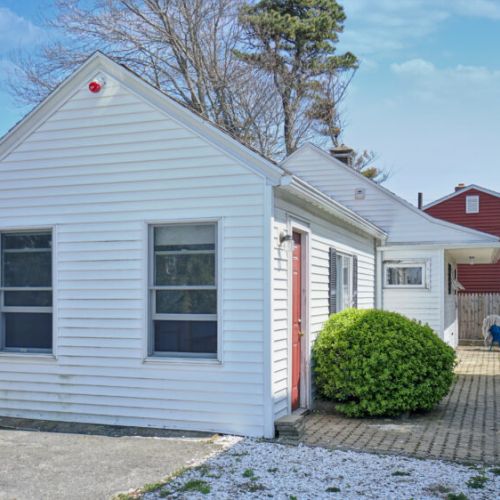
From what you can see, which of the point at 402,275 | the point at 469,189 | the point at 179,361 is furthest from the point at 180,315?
the point at 469,189

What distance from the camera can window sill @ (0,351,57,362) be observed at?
27.4 ft

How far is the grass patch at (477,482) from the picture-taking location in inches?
221

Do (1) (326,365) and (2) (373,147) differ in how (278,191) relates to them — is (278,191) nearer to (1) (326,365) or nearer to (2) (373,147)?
(1) (326,365)

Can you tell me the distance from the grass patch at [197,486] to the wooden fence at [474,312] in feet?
61.6

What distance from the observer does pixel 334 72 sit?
25312 millimetres

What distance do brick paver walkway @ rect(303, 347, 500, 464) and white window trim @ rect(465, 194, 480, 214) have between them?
1621 cm

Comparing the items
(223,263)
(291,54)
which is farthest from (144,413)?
(291,54)

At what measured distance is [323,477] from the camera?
5.91 m

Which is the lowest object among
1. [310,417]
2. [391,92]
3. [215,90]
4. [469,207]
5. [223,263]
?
[310,417]

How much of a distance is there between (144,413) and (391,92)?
1167cm

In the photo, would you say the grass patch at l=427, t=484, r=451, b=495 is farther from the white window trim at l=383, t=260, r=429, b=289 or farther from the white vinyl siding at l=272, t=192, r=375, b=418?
the white window trim at l=383, t=260, r=429, b=289

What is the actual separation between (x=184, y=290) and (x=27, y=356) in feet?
7.65

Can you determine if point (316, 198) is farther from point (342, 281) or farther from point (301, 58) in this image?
point (301, 58)

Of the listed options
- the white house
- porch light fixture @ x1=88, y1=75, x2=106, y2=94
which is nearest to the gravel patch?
the white house
